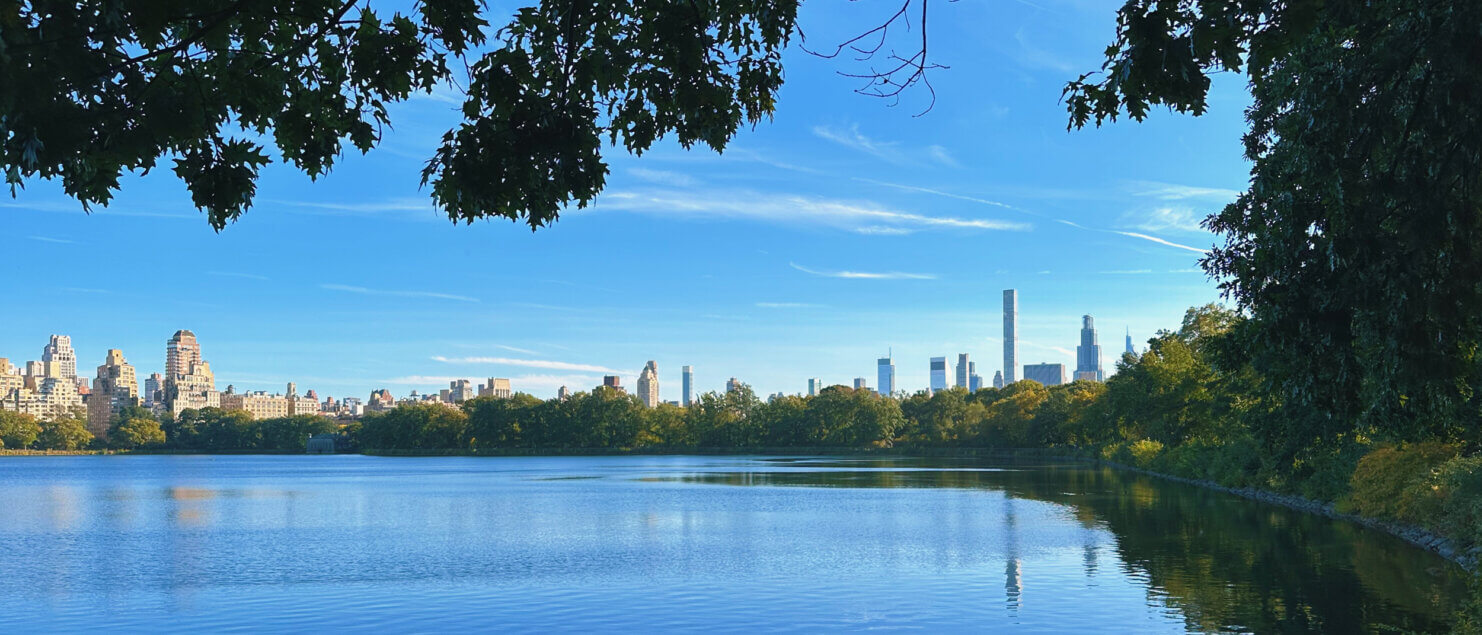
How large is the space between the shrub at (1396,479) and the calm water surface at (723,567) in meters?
1.43

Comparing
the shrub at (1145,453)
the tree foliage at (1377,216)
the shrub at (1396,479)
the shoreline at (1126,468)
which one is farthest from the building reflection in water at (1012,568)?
the shrub at (1145,453)

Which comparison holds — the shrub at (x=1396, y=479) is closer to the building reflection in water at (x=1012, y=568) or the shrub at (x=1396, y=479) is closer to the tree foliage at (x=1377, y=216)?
the building reflection in water at (x=1012, y=568)

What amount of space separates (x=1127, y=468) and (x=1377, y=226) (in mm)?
90474

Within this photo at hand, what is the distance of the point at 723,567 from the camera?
112ft

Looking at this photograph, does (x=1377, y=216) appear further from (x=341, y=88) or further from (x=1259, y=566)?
(x=1259, y=566)

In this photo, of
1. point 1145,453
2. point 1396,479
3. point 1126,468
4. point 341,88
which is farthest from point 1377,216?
point 1126,468

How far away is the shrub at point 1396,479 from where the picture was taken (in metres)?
37.2

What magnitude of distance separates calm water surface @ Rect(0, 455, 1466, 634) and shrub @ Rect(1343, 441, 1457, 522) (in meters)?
1.43

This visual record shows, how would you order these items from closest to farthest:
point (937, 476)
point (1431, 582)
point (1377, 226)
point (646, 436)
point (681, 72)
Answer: point (681, 72), point (1377, 226), point (1431, 582), point (937, 476), point (646, 436)

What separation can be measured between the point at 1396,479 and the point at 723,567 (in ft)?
81.5

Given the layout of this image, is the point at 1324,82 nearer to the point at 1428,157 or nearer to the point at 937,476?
the point at 1428,157

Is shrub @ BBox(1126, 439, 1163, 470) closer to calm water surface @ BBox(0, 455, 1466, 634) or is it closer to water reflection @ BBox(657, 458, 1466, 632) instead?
calm water surface @ BBox(0, 455, 1466, 634)

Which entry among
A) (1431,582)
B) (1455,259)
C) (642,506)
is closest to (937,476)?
(642,506)

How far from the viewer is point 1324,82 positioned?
1241 centimetres
